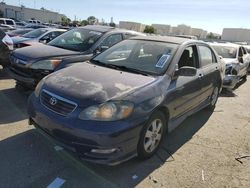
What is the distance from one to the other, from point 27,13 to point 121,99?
87.8 m

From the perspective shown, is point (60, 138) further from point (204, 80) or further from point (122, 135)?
point (204, 80)

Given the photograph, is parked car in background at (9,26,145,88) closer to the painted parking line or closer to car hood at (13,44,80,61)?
car hood at (13,44,80,61)

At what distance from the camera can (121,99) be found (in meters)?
3.29

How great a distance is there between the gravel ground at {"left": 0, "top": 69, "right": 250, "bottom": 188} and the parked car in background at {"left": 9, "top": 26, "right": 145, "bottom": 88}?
2.43 feet

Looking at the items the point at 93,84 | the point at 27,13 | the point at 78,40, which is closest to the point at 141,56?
the point at 93,84

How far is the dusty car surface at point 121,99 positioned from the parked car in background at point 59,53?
128 centimetres

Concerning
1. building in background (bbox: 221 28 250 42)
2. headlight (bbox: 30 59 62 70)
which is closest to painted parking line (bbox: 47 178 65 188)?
headlight (bbox: 30 59 62 70)

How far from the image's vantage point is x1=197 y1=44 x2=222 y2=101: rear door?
5.17 metres

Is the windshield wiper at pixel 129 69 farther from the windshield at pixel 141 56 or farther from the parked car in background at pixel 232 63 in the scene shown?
the parked car in background at pixel 232 63

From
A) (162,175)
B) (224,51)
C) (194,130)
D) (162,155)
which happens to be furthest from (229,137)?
(224,51)

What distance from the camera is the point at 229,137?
4977 millimetres

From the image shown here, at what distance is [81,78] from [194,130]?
97.8 inches

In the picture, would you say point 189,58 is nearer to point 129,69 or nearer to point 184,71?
point 184,71

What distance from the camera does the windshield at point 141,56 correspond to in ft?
13.8
